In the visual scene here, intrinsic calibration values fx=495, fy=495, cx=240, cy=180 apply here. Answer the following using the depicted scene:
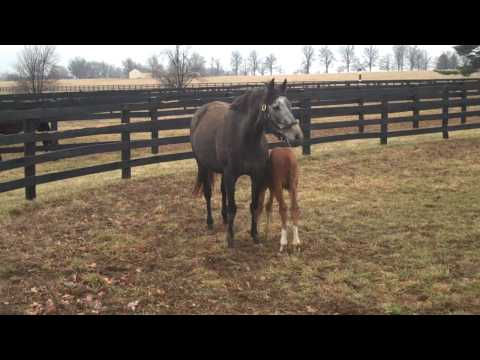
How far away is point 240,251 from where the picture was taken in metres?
6.24

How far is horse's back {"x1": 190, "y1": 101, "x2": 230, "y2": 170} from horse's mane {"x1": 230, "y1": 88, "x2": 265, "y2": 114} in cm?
35

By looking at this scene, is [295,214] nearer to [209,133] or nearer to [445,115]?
[209,133]

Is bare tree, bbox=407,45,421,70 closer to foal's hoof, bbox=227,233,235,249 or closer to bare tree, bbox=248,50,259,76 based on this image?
bare tree, bbox=248,50,259,76

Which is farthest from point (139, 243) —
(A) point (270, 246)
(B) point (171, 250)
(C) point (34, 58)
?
(C) point (34, 58)

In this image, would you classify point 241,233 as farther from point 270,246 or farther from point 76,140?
point 76,140

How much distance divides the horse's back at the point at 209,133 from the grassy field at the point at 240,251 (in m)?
1.02

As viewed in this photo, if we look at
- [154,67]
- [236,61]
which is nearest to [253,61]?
[236,61]

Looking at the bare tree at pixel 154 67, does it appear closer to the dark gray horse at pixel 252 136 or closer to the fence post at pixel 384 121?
the fence post at pixel 384 121

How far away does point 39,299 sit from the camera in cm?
479

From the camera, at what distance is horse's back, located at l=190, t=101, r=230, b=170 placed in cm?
695

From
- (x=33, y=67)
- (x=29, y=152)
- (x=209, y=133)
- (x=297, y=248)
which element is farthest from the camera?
(x=33, y=67)

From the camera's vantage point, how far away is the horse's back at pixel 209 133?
695cm

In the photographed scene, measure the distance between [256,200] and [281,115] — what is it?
1.22 meters

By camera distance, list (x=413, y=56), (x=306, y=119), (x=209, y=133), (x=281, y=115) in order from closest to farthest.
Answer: (x=281, y=115) → (x=209, y=133) → (x=306, y=119) → (x=413, y=56)
